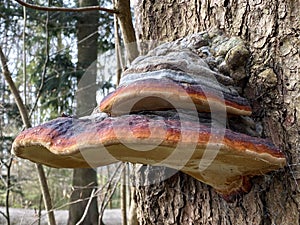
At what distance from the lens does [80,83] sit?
223 inches

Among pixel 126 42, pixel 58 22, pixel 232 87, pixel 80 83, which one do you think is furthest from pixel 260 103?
pixel 58 22

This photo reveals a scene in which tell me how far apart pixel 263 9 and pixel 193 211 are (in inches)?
25.0

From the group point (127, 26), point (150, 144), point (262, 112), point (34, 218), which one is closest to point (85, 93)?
point (34, 218)

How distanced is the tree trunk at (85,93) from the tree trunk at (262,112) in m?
4.08

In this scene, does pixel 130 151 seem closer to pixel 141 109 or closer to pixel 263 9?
pixel 141 109

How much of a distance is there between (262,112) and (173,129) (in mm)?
423

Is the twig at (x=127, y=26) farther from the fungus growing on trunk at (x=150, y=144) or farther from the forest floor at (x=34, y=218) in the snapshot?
the forest floor at (x=34, y=218)

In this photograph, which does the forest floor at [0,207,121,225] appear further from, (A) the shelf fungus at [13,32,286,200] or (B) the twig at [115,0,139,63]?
(A) the shelf fungus at [13,32,286,200]

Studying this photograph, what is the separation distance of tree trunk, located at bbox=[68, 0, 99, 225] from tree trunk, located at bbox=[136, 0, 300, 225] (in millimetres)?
4078

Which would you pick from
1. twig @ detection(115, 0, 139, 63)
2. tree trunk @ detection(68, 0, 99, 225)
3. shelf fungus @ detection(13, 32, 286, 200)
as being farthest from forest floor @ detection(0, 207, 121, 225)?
shelf fungus @ detection(13, 32, 286, 200)

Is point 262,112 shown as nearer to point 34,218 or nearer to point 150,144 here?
point 150,144

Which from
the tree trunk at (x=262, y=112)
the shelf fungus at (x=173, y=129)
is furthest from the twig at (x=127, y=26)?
the shelf fungus at (x=173, y=129)

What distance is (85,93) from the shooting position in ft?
18.2

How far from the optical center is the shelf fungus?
723 mm
